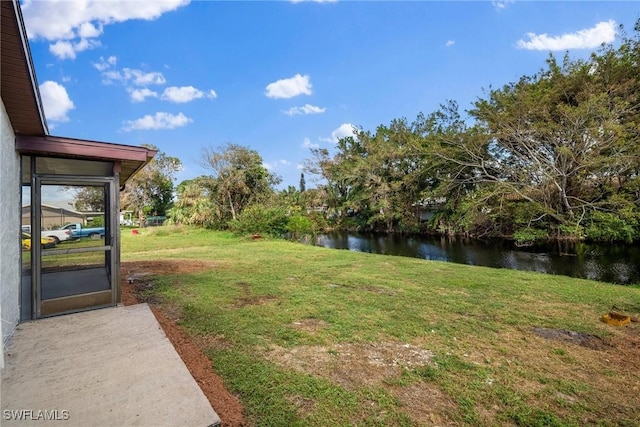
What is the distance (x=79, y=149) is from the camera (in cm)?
346

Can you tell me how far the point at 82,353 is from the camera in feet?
8.46

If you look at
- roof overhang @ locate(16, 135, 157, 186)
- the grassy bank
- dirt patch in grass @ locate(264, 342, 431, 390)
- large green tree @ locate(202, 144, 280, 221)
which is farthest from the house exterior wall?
large green tree @ locate(202, 144, 280, 221)

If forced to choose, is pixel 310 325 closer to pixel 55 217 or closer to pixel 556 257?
pixel 55 217

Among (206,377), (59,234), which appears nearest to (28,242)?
(59,234)

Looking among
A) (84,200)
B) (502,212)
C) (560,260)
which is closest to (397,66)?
(502,212)

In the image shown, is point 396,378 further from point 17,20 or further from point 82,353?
point 17,20

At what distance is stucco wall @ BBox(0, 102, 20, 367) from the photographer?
2.66 m

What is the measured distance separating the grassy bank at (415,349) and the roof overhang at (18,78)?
2.59 meters

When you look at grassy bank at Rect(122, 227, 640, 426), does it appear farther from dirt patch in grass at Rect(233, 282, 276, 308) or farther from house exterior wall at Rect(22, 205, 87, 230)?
house exterior wall at Rect(22, 205, 87, 230)

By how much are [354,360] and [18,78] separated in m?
3.56

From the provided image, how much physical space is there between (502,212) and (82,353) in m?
17.9

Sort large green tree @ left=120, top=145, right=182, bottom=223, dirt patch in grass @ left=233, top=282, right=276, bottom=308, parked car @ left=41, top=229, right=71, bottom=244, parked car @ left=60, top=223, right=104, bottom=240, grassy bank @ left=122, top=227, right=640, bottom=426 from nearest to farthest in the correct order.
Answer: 1. grassy bank @ left=122, top=227, right=640, bottom=426
2. parked car @ left=41, top=229, right=71, bottom=244
3. parked car @ left=60, top=223, right=104, bottom=240
4. dirt patch in grass @ left=233, top=282, right=276, bottom=308
5. large green tree @ left=120, top=145, right=182, bottom=223

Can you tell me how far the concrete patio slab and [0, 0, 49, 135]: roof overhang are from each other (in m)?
2.09

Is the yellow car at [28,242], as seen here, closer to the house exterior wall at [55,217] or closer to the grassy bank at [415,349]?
the house exterior wall at [55,217]
